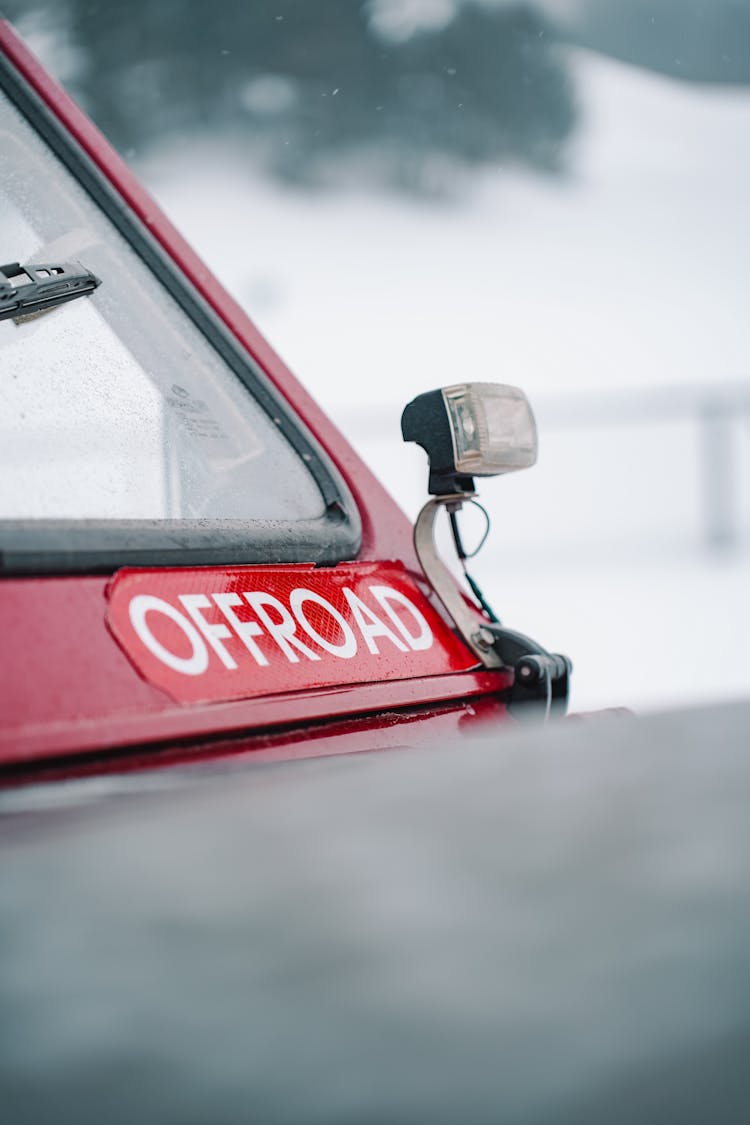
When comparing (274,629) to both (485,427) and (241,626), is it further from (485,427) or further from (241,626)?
(485,427)

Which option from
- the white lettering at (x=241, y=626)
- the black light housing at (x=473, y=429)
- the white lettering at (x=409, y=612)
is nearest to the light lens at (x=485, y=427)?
the black light housing at (x=473, y=429)

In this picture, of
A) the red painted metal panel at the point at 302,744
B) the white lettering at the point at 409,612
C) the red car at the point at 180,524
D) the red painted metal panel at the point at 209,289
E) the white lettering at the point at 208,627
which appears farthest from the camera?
the red painted metal panel at the point at 209,289

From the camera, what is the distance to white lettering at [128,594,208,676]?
0.92 metres

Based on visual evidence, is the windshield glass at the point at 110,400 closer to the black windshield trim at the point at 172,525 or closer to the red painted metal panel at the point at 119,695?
the black windshield trim at the point at 172,525

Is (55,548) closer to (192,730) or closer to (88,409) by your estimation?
(192,730)

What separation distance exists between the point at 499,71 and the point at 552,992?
9621mm

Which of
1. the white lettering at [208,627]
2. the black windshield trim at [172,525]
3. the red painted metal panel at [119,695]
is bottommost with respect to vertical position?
the red painted metal panel at [119,695]

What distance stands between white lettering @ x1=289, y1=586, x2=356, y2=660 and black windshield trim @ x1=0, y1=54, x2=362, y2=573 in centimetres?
5

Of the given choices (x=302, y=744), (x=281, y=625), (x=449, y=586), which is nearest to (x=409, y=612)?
(x=449, y=586)

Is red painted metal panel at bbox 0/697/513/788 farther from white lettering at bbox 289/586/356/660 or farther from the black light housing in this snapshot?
the black light housing

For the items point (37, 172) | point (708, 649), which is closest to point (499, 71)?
point (708, 649)

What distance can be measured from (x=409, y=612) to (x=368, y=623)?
3.4 inches

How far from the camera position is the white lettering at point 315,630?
1.10 meters

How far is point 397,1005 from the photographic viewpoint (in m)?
0.41
